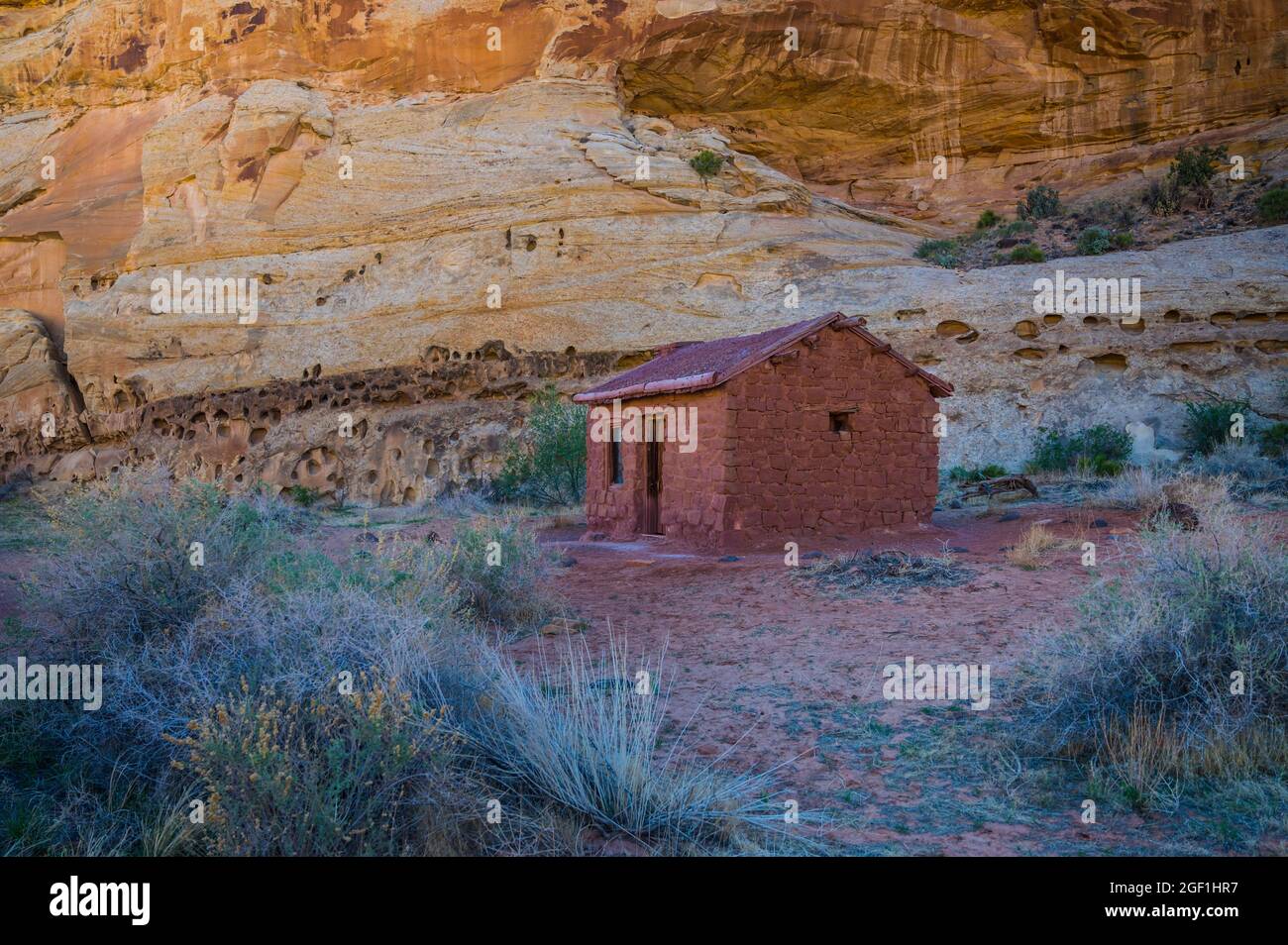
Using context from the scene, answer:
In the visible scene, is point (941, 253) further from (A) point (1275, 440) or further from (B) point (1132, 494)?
(B) point (1132, 494)

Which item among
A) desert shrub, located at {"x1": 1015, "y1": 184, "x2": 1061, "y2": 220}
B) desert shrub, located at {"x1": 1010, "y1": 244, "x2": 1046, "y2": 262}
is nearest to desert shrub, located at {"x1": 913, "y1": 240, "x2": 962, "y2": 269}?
desert shrub, located at {"x1": 1010, "y1": 244, "x2": 1046, "y2": 262}

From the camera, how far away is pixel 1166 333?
25297mm

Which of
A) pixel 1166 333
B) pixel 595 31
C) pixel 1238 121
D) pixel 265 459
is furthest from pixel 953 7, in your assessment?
pixel 265 459

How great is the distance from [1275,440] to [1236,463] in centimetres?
227

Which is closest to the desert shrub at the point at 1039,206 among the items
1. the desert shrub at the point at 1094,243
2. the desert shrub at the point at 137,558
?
the desert shrub at the point at 1094,243

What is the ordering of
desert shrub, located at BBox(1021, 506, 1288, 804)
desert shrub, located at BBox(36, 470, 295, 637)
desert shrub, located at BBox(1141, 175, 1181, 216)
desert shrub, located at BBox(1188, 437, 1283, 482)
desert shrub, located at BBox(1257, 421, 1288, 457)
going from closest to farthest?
1. desert shrub, located at BBox(1021, 506, 1288, 804)
2. desert shrub, located at BBox(36, 470, 295, 637)
3. desert shrub, located at BBox(1188, 437, 1283, 482)
4. desert shrub, located at BBox(1257, 421, 1288, 457)
5. desert shrub, located at BBox(1141, 175, 1181, 216)

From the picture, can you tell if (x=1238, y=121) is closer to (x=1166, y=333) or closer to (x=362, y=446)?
(x=1166, y=333)

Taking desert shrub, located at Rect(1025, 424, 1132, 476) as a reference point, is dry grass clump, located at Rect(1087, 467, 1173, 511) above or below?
below

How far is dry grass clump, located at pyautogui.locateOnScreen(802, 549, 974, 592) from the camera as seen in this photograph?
37.2 ft

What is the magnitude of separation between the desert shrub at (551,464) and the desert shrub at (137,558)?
15.2 metres

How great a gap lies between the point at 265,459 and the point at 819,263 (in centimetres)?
2013

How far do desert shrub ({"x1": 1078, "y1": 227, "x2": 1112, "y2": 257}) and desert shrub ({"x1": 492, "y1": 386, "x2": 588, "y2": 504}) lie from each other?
1655 centimetres

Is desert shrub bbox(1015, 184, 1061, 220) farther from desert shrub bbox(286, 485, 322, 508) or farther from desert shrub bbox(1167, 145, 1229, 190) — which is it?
desert shrub bbox(286, 485, 322, 508)

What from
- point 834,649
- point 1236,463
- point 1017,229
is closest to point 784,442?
point 834,649
